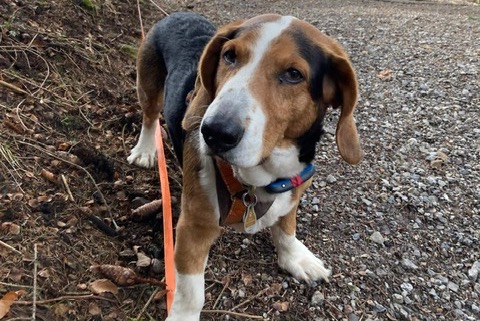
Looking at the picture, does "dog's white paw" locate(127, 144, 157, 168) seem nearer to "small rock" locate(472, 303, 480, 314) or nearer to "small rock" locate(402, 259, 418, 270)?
"small rock" locate(402, 259, 418, 270)

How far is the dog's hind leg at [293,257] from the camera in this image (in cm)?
354

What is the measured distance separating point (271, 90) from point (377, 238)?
6.59 ft

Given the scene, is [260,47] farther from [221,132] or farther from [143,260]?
[143,260]

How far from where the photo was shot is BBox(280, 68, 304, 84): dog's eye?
2520 mm

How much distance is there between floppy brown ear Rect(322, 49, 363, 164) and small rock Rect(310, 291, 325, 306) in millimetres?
1101

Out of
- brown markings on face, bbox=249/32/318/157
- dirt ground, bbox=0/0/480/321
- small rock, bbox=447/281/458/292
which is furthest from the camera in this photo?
small rock, bbox=447/281/458/292

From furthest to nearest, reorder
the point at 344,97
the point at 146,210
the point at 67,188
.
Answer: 1. the point at 146,210
2. the point at 67,188
3. the point at 344,97

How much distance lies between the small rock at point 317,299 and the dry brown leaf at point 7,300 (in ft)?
5.90

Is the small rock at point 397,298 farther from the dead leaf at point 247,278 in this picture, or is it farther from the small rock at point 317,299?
the dead leaf at point 247,278

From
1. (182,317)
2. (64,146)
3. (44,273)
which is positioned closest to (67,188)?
(64,146)

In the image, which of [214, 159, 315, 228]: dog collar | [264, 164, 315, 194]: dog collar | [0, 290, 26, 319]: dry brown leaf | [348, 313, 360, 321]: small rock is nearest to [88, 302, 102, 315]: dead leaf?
[0, 290, 26, 319]: dry brown leaf

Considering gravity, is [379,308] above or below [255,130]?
below

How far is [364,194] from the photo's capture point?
446 cm

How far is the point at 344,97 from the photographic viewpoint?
9.08 feet
